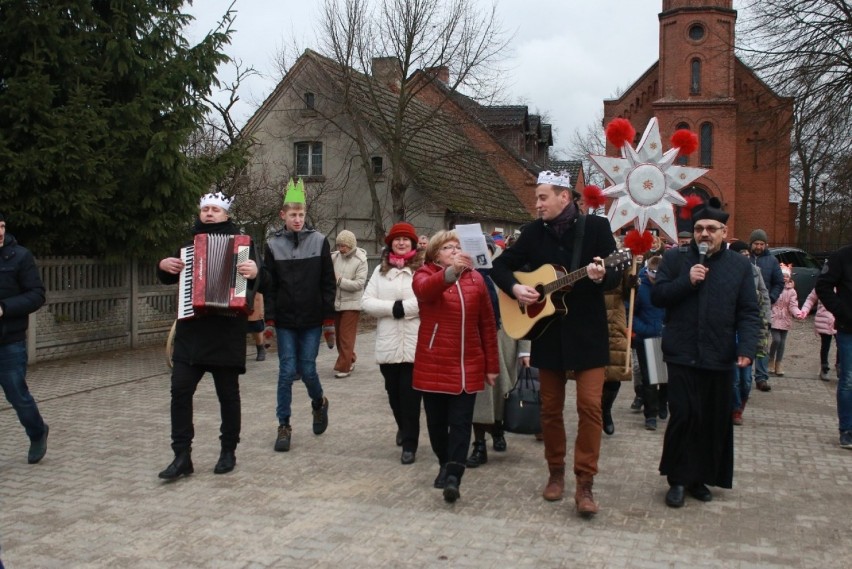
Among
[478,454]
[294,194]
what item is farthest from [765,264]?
[294,194]

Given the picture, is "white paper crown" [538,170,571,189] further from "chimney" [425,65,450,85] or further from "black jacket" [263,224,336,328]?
"chimney" [425,65,450,85]

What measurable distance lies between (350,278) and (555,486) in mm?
5981

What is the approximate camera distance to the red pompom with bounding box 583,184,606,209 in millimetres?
7428

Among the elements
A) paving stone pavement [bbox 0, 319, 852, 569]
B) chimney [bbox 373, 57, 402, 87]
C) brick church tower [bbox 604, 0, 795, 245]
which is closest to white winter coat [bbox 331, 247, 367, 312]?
paving stone pavement [bbox 0, 319, 852, 569]

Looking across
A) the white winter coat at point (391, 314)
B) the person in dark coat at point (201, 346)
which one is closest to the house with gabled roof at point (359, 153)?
the white winter coat at point (391, 314)

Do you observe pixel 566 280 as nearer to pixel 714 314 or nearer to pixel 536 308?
pixel 536 308

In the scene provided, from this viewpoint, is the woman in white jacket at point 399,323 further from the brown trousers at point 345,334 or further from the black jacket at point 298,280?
the brown trousers at point 345,334

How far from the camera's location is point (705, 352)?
584 cm

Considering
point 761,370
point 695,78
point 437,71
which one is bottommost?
point 761,370

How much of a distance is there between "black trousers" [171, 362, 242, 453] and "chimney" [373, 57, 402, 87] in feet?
66.2

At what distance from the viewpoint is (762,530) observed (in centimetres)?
528

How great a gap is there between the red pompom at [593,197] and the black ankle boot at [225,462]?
3.75 metres

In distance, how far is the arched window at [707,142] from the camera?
1916 inches

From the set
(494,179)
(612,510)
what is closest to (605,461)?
(612,510)
